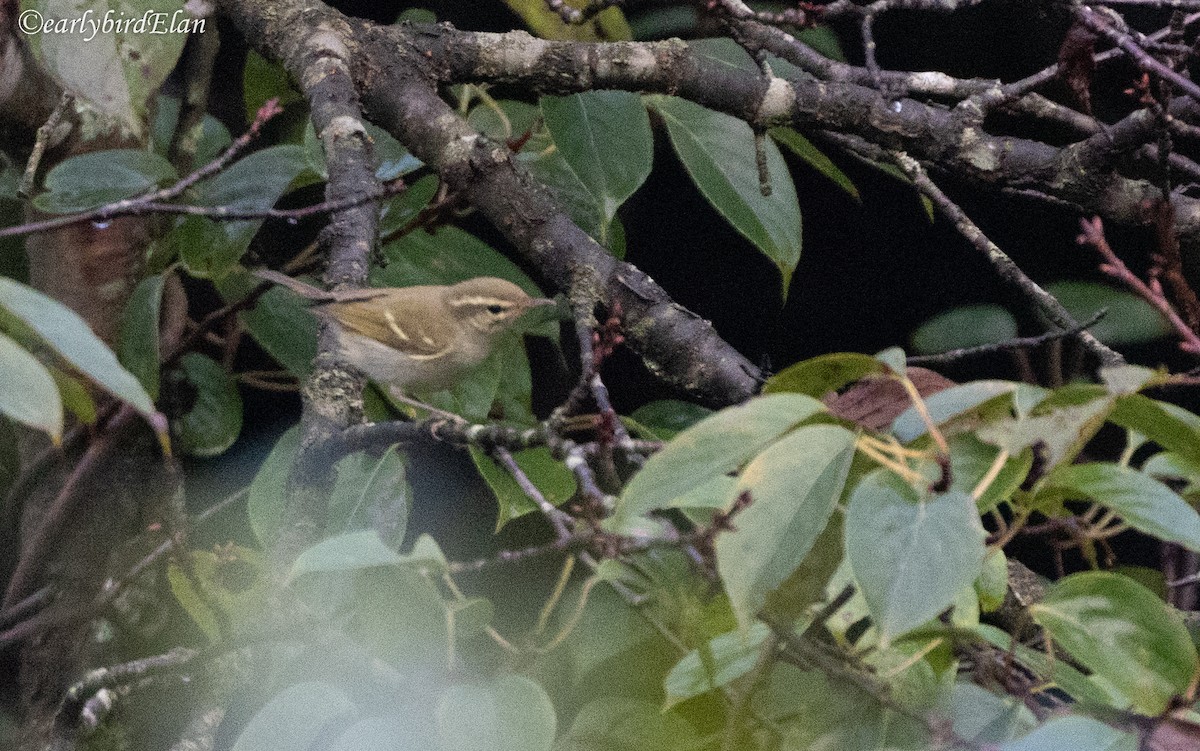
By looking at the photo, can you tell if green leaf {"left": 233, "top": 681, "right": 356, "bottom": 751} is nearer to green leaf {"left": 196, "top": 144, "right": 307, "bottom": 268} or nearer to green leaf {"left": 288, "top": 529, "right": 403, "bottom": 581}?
green leaf {"left": 288, "top": 529, "right": 403, "bottom": 581}

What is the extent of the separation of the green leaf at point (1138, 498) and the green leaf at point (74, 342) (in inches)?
13.4

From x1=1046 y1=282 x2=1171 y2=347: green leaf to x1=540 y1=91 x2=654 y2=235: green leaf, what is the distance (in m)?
0.56

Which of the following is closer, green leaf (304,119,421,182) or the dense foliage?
the dense foliage

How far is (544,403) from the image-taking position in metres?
1.34

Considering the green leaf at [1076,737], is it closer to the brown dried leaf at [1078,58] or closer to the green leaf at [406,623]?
the green leaf at [406,623]

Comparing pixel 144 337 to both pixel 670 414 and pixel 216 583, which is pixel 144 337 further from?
pixel 670 414

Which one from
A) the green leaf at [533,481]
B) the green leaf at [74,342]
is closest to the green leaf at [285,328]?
the green leaf at [533,481]

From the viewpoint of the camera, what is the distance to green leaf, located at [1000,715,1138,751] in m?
0.38

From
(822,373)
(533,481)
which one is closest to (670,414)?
(533,481)

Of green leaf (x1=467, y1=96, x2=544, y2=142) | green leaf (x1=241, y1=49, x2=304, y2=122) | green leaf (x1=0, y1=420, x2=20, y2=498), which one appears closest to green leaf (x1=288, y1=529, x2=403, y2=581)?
green leaf (x1=467, y1=96, x2=544, y2=142)

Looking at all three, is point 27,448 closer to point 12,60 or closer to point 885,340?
point 12,60

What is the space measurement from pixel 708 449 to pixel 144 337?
76 cm

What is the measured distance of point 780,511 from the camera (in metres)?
0.38

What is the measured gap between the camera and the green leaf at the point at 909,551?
1.13 ft
